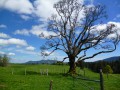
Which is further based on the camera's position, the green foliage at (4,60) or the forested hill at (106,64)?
the forested hill at (106,64)

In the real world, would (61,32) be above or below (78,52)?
above

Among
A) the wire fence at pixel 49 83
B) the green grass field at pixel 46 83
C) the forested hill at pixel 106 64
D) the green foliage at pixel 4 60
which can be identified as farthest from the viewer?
the forested hill at pixel 106 64

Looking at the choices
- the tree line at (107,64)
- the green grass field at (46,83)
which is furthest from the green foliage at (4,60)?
the green grass field at (46,83)

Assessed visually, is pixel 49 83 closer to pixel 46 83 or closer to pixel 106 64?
pixel 46 83

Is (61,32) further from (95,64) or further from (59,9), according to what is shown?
(95,64)

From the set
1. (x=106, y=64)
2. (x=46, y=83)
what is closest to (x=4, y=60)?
(x=106, y=64)

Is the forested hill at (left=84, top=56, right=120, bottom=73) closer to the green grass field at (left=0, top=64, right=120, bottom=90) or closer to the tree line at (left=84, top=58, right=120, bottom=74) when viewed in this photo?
the tree line at (left=84, top=58, right=120, bottom=74)

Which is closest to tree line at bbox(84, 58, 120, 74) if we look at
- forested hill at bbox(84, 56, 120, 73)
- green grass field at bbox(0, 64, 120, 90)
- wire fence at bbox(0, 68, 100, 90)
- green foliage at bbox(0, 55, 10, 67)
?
forested hill at bbox(84, 56, 120, 73)

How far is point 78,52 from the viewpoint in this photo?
48219mm

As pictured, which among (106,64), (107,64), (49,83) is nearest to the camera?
(49,83)

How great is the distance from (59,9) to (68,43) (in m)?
7.04

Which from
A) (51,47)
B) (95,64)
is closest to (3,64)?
(95,64)

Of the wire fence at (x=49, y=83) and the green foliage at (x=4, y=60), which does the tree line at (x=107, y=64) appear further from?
the wire fence at (x=49, y=83)

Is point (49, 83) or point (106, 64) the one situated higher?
point (106, 64)
